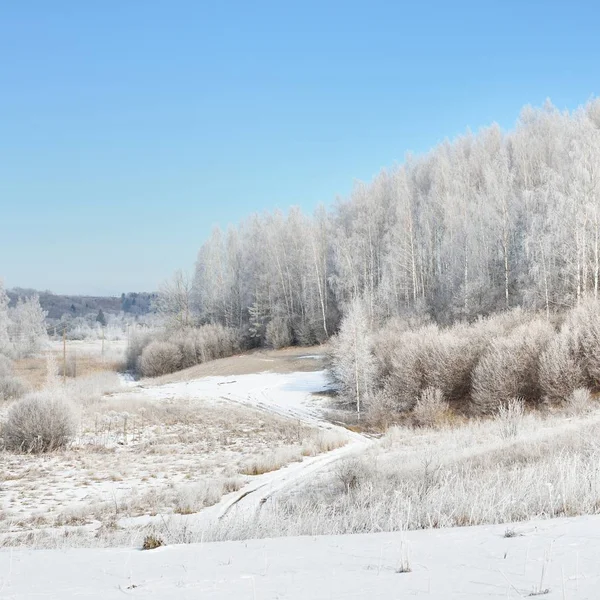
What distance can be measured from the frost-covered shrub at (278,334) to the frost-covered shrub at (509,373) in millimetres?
32615

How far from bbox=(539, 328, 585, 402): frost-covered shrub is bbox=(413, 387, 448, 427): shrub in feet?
14.9

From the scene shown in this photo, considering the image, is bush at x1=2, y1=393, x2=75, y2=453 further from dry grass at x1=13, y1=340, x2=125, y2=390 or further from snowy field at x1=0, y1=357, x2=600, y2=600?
dry grass at x1=13, y1=340, x2=125, y2=390

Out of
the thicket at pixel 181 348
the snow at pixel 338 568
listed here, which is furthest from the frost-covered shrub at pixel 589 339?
the thicket at pixel 181 348

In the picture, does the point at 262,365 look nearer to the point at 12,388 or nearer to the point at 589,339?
the point at 12,388

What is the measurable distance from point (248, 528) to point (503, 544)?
9.95ft

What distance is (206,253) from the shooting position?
222 ft

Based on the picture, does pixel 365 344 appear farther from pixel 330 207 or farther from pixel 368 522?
pixel 330 207

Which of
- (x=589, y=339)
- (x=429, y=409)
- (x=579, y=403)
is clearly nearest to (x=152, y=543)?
(x=579, y=403)

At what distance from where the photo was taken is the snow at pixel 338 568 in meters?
3.32

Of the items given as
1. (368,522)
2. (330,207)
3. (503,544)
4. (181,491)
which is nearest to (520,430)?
(181,491)

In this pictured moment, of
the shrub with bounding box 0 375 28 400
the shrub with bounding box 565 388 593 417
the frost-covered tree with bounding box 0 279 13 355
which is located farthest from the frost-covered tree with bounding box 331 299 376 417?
the frost-covered tree with bounding box 0 279 13 355

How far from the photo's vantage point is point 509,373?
2589cm

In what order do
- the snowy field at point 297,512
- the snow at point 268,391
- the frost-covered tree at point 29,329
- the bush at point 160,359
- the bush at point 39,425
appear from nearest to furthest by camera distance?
the snowy field at point 297,512 < the bush at point 39,425 < the snow at point 268,391 < the bush at point 160,359 < the frost-covered tree at point 29,329

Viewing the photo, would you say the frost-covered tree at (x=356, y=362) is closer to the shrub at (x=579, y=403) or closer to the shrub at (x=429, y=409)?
the shrub at (x=429, y=409)
